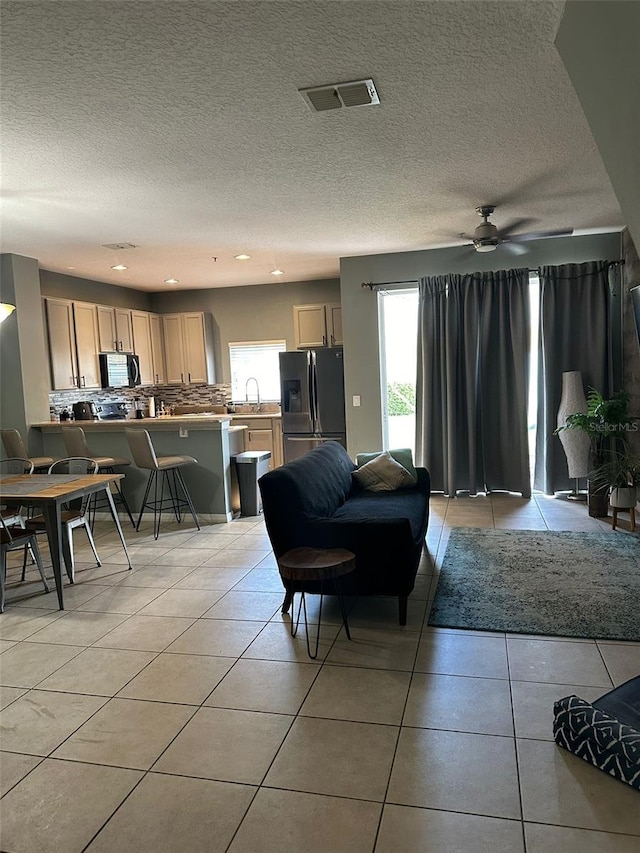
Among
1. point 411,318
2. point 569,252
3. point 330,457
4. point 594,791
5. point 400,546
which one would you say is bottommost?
point 594,791

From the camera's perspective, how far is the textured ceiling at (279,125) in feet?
7.15

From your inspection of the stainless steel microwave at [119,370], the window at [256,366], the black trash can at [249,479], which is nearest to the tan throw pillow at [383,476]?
the black trash can at [249,479]

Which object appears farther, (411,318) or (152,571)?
(411,318)

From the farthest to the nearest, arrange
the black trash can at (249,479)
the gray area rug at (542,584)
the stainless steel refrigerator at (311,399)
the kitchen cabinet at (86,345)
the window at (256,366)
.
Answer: the window at (256,366) < the stainless steel refrigerator at (311,399) < the kitchen cabinet at (86,345) < the black trash can at (249,479) < the gray area rug at (542,584)

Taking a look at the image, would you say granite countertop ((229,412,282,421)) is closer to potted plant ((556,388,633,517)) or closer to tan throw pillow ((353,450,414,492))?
tan throw pillow ((353,450,414,492))

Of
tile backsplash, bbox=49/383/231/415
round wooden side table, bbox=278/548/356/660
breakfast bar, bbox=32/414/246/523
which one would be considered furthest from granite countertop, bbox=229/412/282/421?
round wooden side table, bbox=278/548/356/660

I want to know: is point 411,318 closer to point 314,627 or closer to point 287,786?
point 314,627

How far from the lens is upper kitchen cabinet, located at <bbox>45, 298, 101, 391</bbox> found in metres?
6.42

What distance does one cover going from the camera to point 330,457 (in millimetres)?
4387

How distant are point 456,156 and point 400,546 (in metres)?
2.40

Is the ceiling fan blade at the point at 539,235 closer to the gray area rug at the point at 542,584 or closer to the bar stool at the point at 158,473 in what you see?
the gray area rug at the point at 542,584

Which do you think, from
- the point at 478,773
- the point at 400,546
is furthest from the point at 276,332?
the point at 478,773

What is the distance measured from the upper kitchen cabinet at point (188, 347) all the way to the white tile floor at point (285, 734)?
5119mm

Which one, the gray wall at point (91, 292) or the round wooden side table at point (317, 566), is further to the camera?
the gray wall at point (91, 292)
